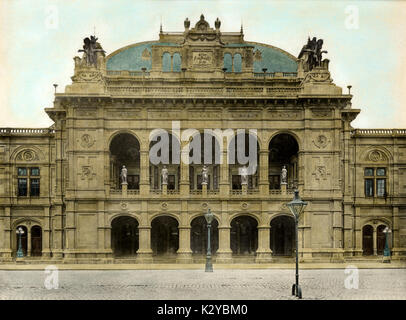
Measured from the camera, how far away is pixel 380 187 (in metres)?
50.3

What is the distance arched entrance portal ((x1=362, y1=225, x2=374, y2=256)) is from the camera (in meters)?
49.8

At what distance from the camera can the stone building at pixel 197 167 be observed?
44625 millimetres

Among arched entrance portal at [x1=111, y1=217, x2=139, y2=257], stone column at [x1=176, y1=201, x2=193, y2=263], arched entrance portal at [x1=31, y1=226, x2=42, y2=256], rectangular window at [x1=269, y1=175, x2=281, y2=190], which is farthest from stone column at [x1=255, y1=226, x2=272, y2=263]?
arched entrance portal at [x1=31, y1=226, x2=42, y2=256]

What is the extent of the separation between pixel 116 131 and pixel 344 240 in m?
20.4

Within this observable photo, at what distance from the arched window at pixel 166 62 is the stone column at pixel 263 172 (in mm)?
12228

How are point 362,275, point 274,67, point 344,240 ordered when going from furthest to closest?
point 274,67, point 344,240, point 362,275

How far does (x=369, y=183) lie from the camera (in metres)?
50.3

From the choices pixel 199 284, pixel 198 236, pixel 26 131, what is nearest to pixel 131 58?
pixel 26 131

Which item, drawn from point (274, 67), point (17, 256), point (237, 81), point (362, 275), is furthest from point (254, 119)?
point (17, 256)

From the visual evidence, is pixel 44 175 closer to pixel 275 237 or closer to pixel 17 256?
pixel 17 256

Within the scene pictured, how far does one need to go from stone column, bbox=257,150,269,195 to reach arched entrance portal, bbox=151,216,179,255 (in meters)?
8.04

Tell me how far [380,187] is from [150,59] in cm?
2328

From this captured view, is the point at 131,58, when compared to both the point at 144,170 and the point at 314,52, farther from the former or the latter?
the point at 314,52

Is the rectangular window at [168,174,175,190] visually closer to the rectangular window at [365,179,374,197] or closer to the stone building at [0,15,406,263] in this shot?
the stone building at [0,15,406,263]
